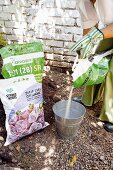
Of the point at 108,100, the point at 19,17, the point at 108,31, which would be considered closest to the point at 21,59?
the point at 108,31

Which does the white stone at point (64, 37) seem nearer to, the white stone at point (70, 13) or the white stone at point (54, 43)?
the white stone at point (54, 43)

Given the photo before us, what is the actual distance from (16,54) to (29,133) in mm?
813

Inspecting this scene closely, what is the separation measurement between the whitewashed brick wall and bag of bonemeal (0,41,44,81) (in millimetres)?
1361

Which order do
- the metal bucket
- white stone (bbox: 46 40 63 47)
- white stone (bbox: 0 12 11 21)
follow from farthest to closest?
white stone (bbox: 0 12 11 21) → white stone (bbox: 46 40 63 47) → the metal bucket

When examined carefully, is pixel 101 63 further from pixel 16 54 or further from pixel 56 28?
pixel 56 28

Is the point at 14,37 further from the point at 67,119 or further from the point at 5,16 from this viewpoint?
the point at 67,119

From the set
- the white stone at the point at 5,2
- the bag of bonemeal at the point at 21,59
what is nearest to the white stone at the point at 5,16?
the white stone at the point at 5,2

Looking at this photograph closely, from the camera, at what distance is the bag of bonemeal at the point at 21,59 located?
2604 millimetres

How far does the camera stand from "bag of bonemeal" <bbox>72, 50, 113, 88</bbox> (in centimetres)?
275

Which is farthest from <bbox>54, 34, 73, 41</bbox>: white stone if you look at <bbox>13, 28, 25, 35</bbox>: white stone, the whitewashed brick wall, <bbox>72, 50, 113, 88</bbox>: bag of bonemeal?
<bbox>72, 50, 113, 88</bbox>: bag of bonemeal

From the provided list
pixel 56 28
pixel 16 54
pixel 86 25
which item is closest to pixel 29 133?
pixel 16 54

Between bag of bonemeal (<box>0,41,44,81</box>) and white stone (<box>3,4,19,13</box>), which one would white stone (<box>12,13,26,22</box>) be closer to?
white stone (<box>3,4,19,13</box>)

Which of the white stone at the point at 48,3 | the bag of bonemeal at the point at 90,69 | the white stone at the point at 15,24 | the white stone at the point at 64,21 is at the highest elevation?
the white stone at the point at 48,3

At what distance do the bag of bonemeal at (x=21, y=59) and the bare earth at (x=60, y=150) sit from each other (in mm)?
645
